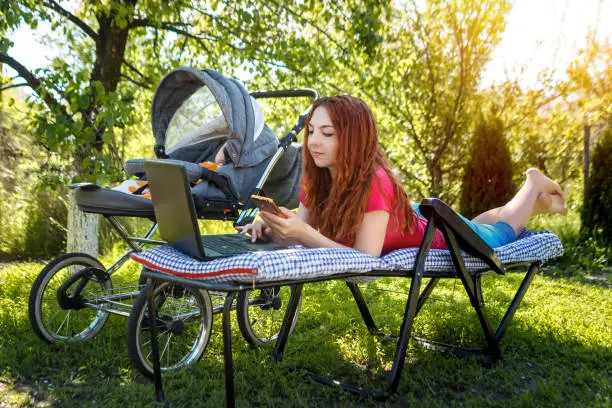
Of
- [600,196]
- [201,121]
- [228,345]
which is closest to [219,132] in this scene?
[201,121]

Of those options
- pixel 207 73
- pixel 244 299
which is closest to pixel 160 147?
pixel 207 73

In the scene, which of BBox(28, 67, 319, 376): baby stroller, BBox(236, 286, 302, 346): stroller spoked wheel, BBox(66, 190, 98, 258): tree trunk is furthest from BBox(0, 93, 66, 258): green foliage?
BBox(236, 286, 302, 346): stroller spoked wheel

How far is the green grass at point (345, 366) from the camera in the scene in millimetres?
2609

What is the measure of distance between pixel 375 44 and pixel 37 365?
13.7 feet

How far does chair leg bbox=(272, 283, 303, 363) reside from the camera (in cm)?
295

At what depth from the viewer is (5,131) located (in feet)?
33.5

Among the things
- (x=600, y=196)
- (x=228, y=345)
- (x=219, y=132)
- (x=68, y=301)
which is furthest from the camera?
(x=600, y=196)

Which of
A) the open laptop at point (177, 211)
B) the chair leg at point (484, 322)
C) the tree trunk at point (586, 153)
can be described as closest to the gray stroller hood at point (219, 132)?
the open laptop at point (177, 211)

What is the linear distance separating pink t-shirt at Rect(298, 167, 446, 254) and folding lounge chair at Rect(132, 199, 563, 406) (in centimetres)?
15

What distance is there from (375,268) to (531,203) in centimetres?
150

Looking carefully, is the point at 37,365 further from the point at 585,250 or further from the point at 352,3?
the point at 585,250

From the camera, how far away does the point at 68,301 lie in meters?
3.31

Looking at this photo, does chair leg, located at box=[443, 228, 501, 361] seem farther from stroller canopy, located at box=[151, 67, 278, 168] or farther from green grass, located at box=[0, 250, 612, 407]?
stroller canopy, located at box=[151, 67, 278, 168]

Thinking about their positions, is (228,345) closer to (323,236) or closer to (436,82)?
(323,236)
